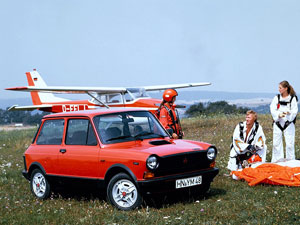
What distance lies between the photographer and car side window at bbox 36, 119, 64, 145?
9203mm

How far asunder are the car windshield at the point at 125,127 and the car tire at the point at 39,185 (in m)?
1.88

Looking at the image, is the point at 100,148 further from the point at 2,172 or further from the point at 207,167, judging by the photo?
the point at 2,172

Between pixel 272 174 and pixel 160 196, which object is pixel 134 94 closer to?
pixel 272 174

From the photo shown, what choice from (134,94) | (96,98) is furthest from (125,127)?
(96,98)

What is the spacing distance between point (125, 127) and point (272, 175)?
10.1 feet

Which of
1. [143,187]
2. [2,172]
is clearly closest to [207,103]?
[2,172]

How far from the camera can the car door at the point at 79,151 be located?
27.0 feet

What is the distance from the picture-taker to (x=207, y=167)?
26.9 ft

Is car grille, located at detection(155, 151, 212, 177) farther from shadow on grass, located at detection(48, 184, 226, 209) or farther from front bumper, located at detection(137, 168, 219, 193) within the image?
shadow on grass, located at detection(48, 184, 226, 209)

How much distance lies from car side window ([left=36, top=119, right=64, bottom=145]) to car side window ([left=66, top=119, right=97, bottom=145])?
10.2 inches

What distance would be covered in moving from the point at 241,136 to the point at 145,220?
4.41 meters

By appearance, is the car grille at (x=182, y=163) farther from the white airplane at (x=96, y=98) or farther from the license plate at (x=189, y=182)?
the white airplane at (x=96, y=98)

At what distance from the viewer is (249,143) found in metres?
10.5

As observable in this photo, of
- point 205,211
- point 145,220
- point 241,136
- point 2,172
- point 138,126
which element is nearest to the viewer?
point 145,220
